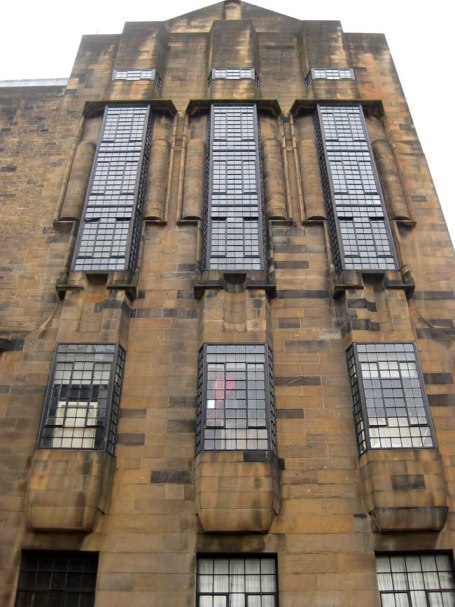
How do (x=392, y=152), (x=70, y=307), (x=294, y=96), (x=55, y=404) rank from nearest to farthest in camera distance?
(x=55, y=404) → (x=70, y=307) → (x=392, y=152) → (x=294, y=96)

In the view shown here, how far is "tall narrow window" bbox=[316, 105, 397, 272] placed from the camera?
72.7 feet

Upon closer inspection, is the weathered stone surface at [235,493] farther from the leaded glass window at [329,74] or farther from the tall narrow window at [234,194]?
the leaded glass window at [329,74]

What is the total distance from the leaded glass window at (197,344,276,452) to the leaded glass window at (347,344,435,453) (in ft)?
9.59

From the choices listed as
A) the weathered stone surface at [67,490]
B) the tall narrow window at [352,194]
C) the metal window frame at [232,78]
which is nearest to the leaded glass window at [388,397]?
the tall narrow window at [352,194]

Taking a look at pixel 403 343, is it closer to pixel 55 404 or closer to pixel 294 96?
pixel 55 404

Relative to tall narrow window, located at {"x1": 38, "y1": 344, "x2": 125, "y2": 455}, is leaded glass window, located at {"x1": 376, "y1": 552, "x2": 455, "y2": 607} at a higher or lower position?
lower

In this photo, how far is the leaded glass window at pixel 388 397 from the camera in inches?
685

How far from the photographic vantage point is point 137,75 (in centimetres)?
3089

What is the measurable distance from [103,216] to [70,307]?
5.23m

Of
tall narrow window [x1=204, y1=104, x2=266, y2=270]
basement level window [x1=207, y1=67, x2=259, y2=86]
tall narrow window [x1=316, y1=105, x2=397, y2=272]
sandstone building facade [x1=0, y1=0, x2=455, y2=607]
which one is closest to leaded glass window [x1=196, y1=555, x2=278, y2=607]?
sandstone building facade [x1=0, y1=0, x2=455, y2=607]

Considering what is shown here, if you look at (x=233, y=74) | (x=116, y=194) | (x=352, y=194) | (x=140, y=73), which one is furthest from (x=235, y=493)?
(x=140, y=73)

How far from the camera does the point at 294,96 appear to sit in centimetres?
3045

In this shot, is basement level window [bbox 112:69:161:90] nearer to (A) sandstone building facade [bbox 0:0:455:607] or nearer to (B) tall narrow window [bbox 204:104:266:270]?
(A) sandstone building facade [bbox 0:0:455:607]

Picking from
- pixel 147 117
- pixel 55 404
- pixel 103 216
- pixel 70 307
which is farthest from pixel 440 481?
pixel 147 117
